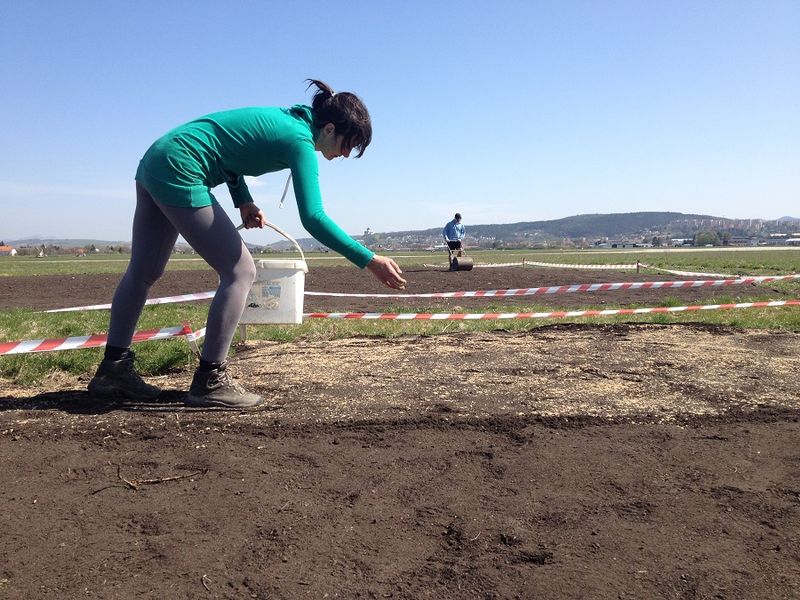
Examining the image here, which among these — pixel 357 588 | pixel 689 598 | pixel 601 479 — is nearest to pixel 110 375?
pixel 357 588

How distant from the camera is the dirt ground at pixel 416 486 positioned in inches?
80.5

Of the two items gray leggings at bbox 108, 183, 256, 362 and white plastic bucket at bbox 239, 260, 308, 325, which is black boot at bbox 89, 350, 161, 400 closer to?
gray leggings at bbox 108, 183, 256, 362

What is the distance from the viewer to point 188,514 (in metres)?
2.44

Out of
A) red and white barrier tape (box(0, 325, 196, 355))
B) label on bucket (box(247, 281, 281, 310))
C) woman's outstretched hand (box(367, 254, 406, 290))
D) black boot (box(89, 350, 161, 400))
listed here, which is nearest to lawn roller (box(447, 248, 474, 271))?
label on bucket (box(247, 281, 281, 310))

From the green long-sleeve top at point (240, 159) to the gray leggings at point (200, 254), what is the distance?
4.8 inches

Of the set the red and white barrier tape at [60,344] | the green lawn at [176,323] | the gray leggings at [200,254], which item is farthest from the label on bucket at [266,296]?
the gray leggings at [200,254]

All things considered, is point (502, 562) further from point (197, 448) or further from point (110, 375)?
point (110, 375)

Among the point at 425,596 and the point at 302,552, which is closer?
the point at 425,596

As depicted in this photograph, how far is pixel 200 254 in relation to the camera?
3.79 meters

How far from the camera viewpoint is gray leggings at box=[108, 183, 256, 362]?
3.67m

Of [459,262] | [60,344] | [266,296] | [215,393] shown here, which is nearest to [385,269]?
[215,393]

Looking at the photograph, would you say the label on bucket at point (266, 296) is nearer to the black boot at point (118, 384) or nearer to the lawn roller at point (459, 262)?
the black boot at point (118, 384)

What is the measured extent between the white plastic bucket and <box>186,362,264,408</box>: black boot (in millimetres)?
1462

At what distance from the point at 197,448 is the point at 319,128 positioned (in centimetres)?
191
